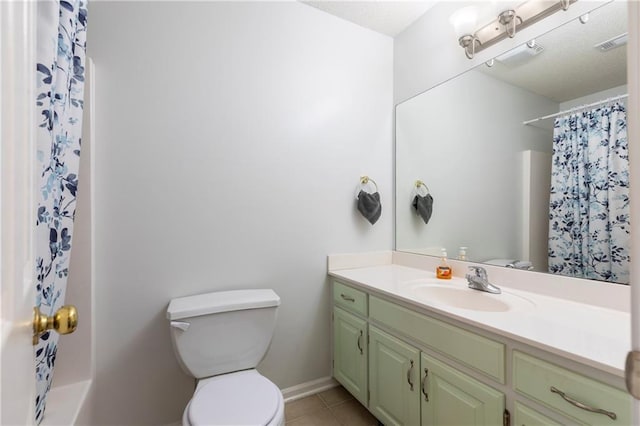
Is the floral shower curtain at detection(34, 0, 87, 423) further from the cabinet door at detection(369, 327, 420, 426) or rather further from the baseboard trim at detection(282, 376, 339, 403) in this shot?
the cabinet door at detection(369, 327, 420, 426)

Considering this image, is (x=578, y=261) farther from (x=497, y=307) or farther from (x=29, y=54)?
(x=29, y=54)

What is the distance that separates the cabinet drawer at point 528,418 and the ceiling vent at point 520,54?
5.05 ft

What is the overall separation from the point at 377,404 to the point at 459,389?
0.56 meters

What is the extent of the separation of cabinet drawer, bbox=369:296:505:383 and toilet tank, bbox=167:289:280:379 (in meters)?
0.59

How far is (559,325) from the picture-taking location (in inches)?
38.1

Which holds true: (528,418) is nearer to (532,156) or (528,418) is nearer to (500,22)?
(532,156)

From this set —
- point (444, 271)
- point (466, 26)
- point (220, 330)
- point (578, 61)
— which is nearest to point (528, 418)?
point (444, 271)

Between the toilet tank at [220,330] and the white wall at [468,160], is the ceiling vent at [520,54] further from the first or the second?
the toilet tank at [220,330]

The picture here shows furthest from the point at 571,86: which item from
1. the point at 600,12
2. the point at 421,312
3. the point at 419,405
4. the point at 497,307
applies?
the point at 419,405

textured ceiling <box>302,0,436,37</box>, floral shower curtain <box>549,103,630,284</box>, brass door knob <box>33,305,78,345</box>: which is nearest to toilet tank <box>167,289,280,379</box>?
brass door knob <box>33,305,78,345</box>

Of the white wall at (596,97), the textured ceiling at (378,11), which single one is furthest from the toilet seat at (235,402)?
the textured ceiling at (378,11)

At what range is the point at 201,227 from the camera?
156 cm

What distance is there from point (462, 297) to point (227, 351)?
120 centimetres

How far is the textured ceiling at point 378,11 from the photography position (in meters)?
1.83
